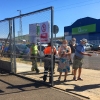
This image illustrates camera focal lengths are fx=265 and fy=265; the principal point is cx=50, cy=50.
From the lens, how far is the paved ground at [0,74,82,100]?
765 cm

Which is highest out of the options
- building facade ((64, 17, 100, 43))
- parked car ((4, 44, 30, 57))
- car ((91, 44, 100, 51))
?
building facade ((64, 17, 100, 43))

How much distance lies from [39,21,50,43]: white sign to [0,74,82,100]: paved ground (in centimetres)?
166

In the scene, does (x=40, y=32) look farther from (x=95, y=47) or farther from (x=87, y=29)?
(x=87, y=29)

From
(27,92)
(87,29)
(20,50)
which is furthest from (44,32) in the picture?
(87,29)

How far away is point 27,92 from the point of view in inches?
328

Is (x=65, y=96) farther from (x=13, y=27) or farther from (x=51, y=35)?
(x=13, y=27)

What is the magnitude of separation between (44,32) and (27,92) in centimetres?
250

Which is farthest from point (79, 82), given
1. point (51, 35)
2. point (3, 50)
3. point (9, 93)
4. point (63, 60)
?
point (3, 50)

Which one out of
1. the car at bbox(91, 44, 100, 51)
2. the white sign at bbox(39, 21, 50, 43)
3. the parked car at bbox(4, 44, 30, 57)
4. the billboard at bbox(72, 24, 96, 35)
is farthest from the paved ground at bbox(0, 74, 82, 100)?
the billboard at bbox(72, 24, 96, 35)

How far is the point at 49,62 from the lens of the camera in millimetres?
9719

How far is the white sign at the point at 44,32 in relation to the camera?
9531 mm

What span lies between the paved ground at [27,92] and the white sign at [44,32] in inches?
65.4

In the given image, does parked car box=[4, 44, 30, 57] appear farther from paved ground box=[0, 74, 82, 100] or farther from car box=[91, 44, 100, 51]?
car box=[91, 44, 100, 51]

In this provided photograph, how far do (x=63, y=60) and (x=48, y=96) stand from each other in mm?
2476
